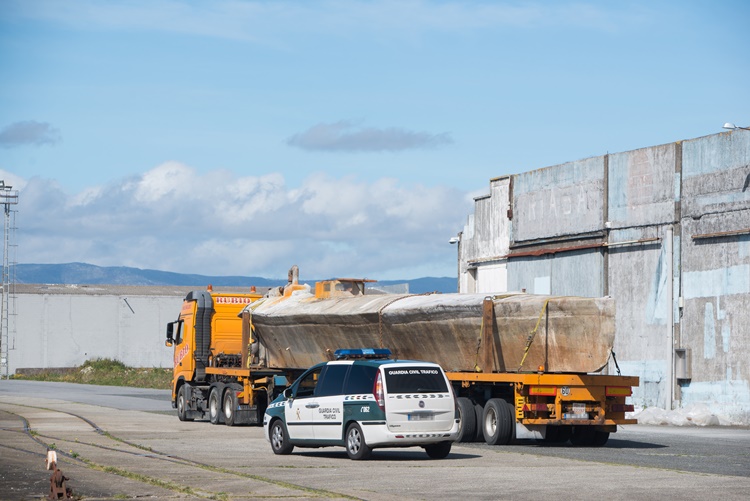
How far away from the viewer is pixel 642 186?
39.7 meters

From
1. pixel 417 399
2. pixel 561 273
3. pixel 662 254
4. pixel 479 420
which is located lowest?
pixel 479 420

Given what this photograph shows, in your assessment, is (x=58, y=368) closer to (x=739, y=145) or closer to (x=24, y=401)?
(x=24, y=401)

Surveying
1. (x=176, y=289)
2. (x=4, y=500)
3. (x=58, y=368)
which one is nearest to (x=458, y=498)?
(x=4, y=500)

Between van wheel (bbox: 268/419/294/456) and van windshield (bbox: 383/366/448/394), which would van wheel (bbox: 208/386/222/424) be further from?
van windshield (bbox: 383/366/448/394)

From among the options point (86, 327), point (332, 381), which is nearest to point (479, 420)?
point (332, 381)

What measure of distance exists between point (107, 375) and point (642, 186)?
185ft

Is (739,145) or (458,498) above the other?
(739,145)

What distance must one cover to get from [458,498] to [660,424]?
22.3m

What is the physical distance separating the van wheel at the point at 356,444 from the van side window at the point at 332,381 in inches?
30.4

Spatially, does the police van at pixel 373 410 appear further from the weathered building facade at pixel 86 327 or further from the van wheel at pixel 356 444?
the weathered building facade at pixel 86 327

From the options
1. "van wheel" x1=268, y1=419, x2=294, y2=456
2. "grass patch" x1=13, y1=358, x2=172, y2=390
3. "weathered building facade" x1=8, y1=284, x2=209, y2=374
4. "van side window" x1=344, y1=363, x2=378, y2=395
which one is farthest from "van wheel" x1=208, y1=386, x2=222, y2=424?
"weathered building facade" x1=8, y1=284, x2=209, y2=374

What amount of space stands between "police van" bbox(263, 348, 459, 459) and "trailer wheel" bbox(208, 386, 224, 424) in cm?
1172

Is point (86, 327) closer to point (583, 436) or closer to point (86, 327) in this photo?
point (86, 327)

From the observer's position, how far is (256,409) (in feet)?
108
